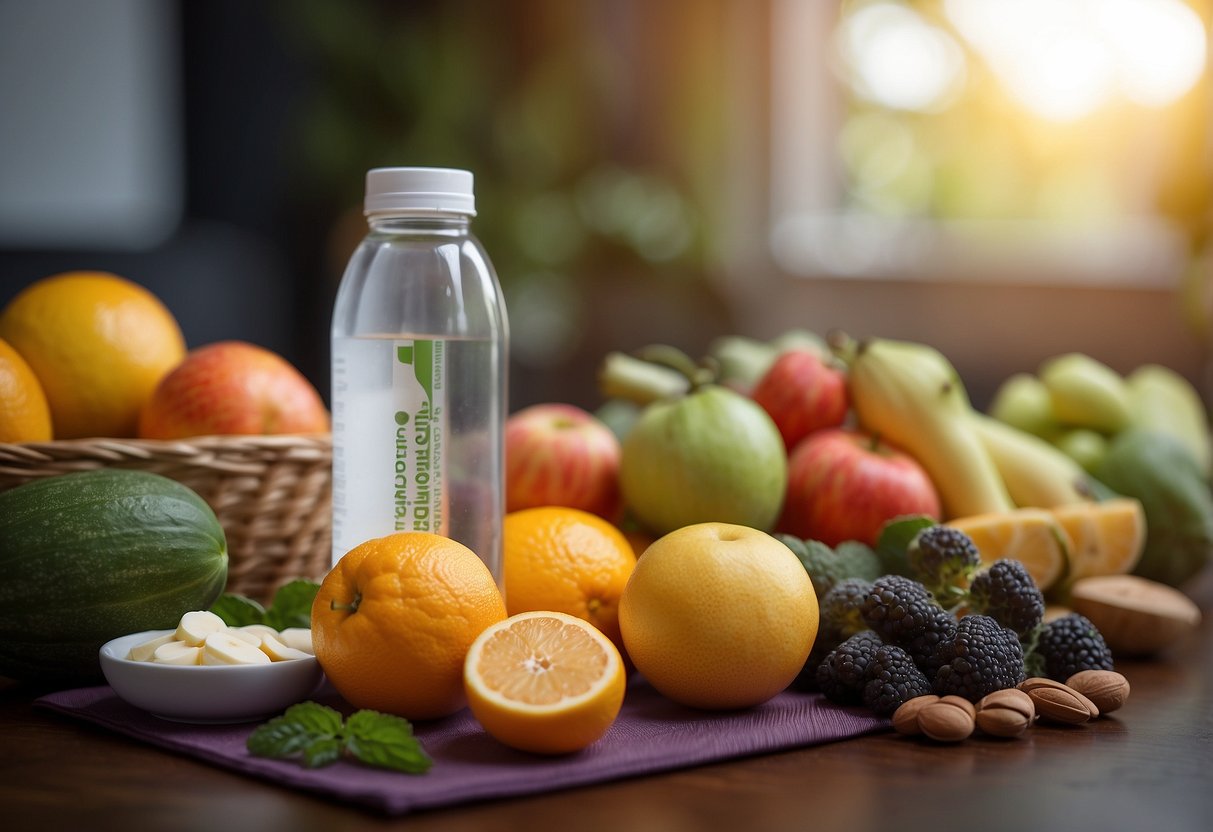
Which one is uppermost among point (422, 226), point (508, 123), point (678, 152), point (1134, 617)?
point (508, 123)

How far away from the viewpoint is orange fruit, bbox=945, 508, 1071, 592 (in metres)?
1.07

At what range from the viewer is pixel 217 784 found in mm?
688

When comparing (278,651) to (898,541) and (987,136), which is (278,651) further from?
(987,136)

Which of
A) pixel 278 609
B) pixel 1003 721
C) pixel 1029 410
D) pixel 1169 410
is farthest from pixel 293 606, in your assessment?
pixel 1169 410

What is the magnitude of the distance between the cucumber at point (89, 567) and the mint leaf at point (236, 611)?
0.05 metres

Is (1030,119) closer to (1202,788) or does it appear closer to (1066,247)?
(1066,247)

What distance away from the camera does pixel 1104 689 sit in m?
0.86

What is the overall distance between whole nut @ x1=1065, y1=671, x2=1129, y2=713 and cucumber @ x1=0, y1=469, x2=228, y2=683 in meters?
0.68

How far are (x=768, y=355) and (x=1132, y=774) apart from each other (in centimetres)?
74

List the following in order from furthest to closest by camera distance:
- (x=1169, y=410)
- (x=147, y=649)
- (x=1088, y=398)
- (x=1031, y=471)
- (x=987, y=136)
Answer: (x=987, y=136)
(x=1169, y=410)
(x=1088, y=398)
(x=1031, y=471)
(x=147, y=649)

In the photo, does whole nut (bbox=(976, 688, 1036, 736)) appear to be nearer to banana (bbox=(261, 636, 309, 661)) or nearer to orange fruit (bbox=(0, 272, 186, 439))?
banana (bbox=(261, 636, 309, 661))

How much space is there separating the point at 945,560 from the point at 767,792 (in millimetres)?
314

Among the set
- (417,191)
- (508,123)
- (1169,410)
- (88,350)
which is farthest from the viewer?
(508,123)

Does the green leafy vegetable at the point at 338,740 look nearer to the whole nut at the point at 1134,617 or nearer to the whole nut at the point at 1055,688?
the whole nut at the point at 1055,688
